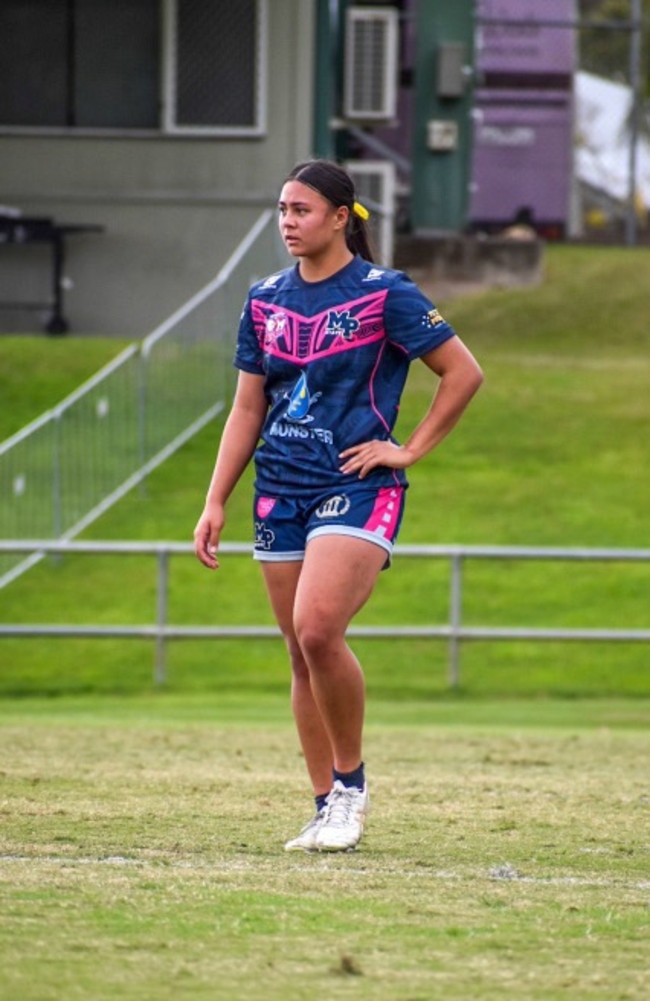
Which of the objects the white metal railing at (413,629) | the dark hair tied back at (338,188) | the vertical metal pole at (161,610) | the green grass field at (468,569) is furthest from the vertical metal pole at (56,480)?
the dark hair tied back at (338,188)

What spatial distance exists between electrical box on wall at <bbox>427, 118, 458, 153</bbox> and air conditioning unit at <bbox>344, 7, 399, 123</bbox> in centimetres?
83

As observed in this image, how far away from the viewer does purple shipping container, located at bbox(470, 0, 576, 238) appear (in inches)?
1284

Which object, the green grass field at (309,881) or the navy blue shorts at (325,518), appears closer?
the green grass field at (309,881)

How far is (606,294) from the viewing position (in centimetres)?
2922

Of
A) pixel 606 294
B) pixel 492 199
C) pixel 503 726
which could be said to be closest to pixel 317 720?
pixel 503 726

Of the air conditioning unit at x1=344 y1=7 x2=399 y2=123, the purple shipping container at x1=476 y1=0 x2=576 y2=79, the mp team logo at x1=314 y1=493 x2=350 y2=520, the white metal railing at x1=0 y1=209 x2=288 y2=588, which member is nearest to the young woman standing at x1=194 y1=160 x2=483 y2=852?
the mp team logo at x1=314 y1=493 x2=350 y2=520

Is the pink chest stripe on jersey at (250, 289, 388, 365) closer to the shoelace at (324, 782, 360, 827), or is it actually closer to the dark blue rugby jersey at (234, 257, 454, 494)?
the dark blue rugby jersey at (234, 257, 454, 494)

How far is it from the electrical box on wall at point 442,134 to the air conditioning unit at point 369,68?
831 millimetres

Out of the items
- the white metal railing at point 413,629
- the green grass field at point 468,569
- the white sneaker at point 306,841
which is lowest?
the green grass field at point 468,569

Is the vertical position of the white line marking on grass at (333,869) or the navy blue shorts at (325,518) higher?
the navy blue shorts at (325,518)

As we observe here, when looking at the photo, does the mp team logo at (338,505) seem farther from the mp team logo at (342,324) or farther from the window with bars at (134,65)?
the window with bars at (134,65)

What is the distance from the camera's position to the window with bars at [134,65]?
2580 cm

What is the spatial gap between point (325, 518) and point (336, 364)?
0.44 meters

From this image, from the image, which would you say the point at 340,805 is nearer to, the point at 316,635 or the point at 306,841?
the point at 306,841
